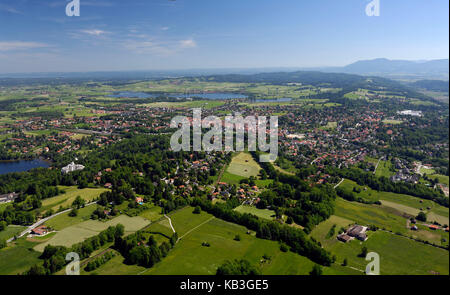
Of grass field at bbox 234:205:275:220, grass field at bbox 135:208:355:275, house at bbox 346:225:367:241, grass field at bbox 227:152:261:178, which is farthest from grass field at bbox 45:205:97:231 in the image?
house at bbox 346:225:367:241

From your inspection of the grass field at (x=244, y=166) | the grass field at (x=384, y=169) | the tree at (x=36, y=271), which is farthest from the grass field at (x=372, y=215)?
the tree at (x=36, y=271)

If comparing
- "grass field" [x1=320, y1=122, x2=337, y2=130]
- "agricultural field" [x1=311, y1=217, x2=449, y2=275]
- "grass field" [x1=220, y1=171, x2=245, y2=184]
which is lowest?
"agricultural field" [x1=311, y1=217, x2=449, y2=275]

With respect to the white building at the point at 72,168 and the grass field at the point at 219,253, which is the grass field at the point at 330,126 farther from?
the white building at the point at 72,168

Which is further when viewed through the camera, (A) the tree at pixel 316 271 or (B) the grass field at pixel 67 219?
(B) the grass field at pixel 67 219

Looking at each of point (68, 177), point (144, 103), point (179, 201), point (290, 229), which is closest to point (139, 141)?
point (68, 177)

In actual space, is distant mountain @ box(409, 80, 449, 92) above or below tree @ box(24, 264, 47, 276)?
above

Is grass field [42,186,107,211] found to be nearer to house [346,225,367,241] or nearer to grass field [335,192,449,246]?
house [346,225,367,241]

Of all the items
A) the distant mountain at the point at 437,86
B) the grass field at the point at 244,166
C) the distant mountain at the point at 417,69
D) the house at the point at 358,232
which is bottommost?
the house at the point at 358,232

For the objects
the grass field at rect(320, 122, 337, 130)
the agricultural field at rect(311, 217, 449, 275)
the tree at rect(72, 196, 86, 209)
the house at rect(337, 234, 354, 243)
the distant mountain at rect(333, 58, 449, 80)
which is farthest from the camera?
the grass field at rect(320, 122, 337, 130)
